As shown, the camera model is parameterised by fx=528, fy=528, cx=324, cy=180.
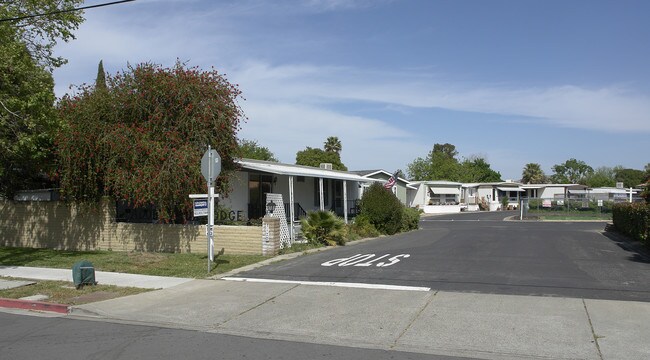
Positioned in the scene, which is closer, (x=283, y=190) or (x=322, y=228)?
(x=322, y=228)

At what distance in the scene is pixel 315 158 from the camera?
65.6 metres

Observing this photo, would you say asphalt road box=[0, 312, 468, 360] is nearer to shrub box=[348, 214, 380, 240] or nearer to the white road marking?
the white road marking

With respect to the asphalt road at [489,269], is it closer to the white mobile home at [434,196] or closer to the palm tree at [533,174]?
the white mobile home at [434,196]

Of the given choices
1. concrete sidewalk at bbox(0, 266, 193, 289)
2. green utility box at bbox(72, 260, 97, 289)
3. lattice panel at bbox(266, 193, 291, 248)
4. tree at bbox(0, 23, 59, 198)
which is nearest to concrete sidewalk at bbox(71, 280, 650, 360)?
concrete sidewalk at bbox(0, 266, 193, 289)

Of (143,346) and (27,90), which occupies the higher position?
(27,90)

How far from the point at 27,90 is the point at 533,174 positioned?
309ft

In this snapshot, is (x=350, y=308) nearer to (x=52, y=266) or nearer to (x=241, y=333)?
(x=241, y=333)

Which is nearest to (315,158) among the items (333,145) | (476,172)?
(333,145)

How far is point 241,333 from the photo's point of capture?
7.68 m

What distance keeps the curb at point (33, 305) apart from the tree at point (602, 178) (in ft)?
382

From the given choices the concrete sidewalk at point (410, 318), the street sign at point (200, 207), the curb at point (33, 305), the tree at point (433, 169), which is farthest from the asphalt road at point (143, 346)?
the tree at point (433, 169)

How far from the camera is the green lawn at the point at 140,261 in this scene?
13.0 meters

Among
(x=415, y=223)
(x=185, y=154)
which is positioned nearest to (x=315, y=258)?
(x=185, y=154)

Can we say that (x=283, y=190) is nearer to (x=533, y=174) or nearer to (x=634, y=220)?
(x=634, y=220)
